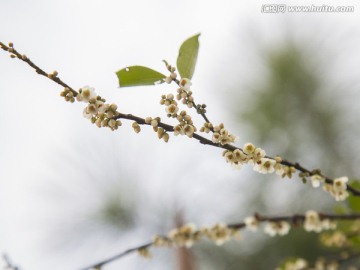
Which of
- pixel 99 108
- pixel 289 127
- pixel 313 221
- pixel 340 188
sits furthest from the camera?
pixel 289 127

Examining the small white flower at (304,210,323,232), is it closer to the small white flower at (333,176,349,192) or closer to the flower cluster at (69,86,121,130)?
the small white flower at (333,176,349,192)

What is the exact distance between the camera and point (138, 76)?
2.22 ft

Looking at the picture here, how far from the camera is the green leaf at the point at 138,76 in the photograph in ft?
2.18

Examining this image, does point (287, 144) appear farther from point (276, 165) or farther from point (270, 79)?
point (276, 165)

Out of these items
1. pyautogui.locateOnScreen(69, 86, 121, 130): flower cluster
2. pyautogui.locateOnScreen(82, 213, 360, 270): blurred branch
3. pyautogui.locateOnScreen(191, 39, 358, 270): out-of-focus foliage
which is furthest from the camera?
pyautogui.locateOnScreen(191, 39, 358, 270): out-of-focus foliage

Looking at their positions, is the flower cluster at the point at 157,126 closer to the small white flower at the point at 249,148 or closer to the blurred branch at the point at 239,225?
the small white flower at the point at 249,148

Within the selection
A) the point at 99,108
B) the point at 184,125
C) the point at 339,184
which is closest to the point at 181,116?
the point at 184,125

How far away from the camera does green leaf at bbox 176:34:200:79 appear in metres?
0.69

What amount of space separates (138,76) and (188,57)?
3.7 inches

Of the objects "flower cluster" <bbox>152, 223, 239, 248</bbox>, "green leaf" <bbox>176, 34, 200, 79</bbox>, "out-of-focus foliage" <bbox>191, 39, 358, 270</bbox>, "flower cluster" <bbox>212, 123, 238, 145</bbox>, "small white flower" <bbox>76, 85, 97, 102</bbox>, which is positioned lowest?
"flower cluster" <bbox>152, 223, 239, 248</bbox>

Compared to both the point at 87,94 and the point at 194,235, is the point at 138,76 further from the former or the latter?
the point at 194,235

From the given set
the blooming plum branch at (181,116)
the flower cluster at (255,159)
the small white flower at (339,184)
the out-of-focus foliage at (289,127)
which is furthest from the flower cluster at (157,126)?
the out-of-focus foliage at (289,127)

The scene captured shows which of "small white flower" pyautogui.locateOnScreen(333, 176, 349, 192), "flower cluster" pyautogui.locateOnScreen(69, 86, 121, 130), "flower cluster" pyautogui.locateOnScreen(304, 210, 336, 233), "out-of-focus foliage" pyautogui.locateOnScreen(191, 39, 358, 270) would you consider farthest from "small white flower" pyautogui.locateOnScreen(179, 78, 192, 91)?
"out-of-focus foliage" pyautogui.locateOnScreen(191, 39, 358, 270)

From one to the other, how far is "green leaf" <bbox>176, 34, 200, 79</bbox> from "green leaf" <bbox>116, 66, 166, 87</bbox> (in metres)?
0.04
